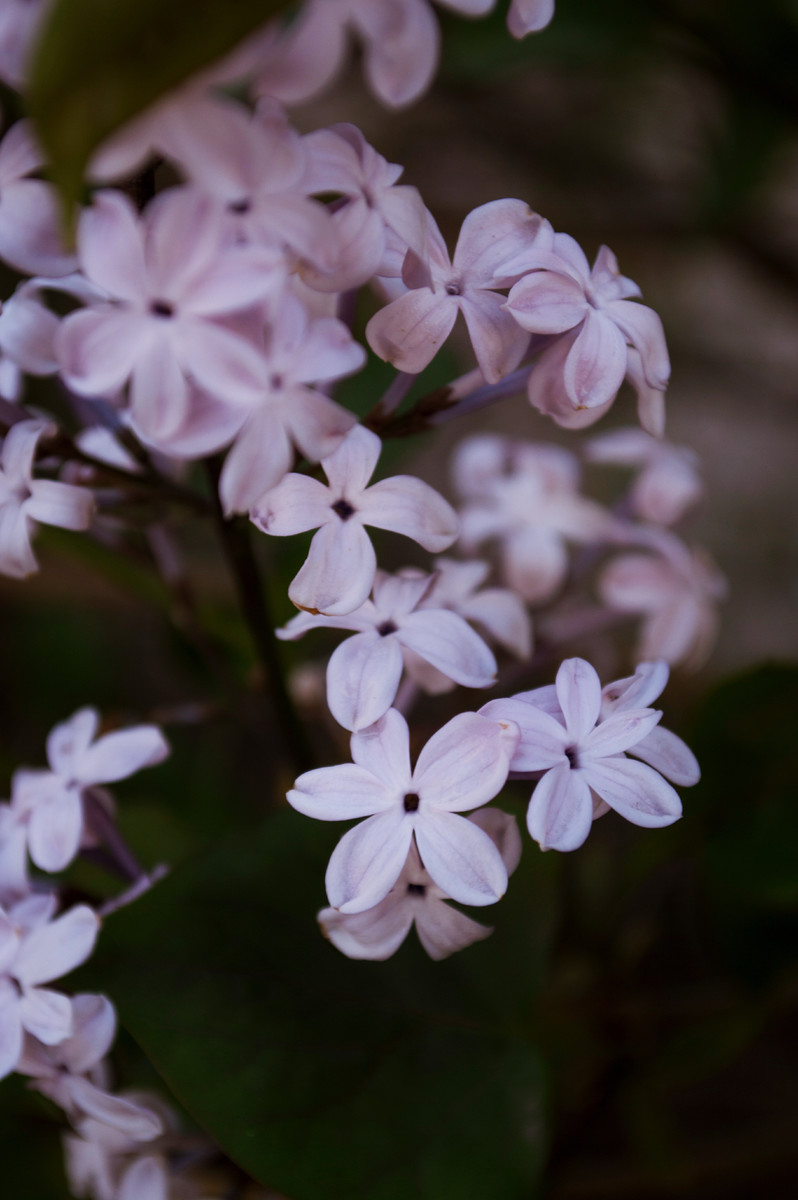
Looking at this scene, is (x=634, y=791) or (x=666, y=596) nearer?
(x=634, y=791)

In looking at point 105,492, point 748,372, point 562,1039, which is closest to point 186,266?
point 105,492

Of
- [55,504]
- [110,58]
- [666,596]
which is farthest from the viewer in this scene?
[666,596]

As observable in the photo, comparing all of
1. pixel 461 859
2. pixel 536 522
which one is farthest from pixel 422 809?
pixel 536 522

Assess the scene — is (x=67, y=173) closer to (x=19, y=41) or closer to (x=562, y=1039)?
(x=19, y=41)

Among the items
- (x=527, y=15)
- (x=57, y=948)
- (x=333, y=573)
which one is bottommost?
(x=57, y=948)

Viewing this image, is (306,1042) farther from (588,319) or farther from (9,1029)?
(588,319)

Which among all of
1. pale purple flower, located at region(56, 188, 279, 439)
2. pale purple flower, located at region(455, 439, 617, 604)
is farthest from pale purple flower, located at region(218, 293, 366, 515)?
pale purple flower, located at region(455, 439, 617, 604)

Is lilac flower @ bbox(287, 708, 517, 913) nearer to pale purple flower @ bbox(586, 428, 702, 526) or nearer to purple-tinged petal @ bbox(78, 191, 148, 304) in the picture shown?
purple-tinged petal @ bbox(78, 191, 148, 304)

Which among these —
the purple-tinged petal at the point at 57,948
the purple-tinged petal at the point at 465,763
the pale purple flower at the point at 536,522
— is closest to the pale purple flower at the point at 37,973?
the purple-tinged petal at the point at 57,948
